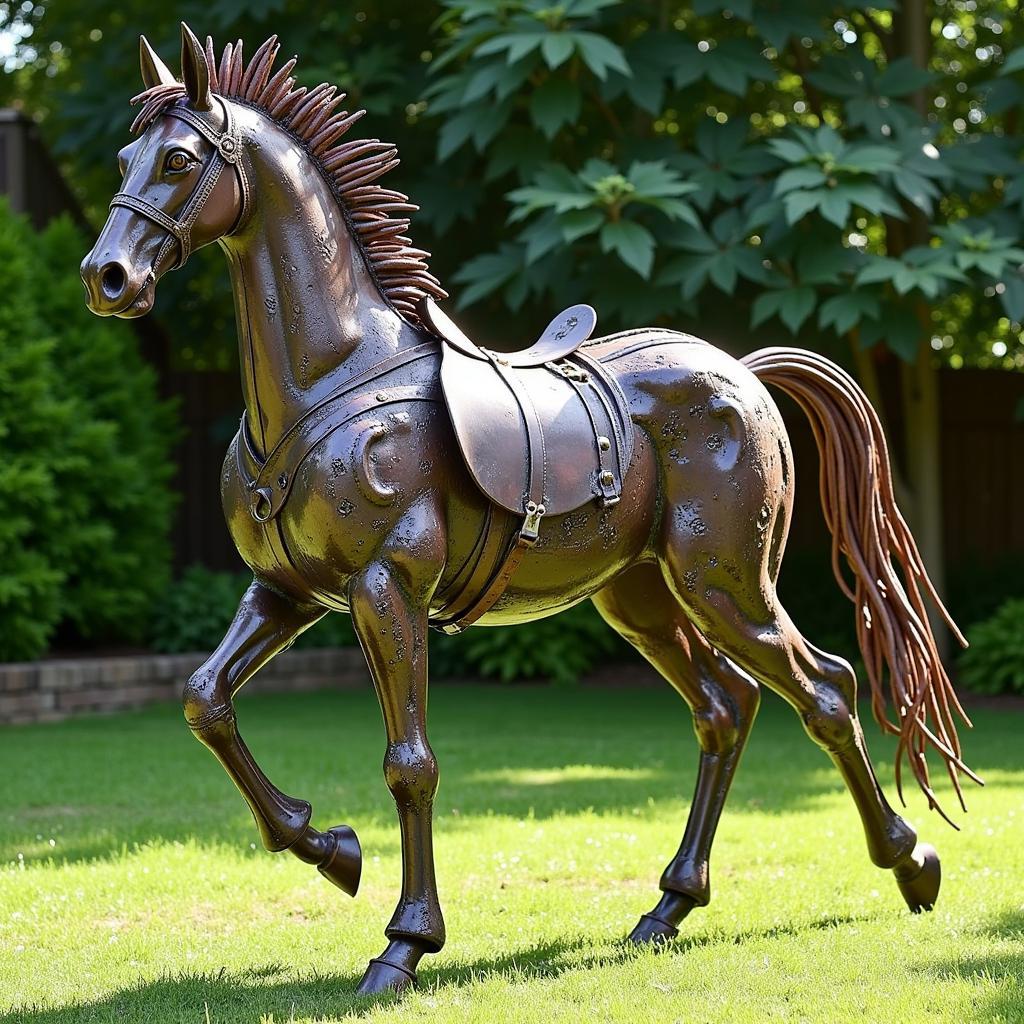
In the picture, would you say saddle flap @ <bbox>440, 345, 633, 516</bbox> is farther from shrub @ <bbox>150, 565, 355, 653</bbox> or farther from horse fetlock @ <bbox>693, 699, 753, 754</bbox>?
shrub @ <bbox>150, 565, 355, 653</bbox>

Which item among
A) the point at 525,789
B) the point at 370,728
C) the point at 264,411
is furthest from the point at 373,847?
the point at 370,728

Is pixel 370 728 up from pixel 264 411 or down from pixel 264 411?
down

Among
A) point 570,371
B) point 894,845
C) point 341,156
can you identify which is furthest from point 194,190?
point 894,845

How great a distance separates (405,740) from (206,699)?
57cm

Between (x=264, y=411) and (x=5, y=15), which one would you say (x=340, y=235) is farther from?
(x=5, y=15)

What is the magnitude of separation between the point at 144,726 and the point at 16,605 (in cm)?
129

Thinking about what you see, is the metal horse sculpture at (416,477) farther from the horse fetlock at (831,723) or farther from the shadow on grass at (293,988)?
the shadow on grass at (293,988)

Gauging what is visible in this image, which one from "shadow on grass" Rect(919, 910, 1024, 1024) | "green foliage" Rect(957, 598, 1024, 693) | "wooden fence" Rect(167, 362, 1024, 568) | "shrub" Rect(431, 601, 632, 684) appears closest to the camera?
"shadow on grass" Rect(919, 910, 1024, 1024)

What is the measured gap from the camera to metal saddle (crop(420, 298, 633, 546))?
13.5 ft

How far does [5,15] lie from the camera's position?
14.1 meters

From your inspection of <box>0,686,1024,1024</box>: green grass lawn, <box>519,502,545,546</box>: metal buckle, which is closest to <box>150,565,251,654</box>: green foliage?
<box>0,686,1024,1024</box>: green grass lawn

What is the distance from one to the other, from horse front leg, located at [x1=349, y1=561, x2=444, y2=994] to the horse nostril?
98 centimetres

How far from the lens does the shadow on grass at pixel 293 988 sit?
3.78 meters

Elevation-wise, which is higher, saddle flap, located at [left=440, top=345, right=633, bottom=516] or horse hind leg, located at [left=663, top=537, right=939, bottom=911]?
saddle flap, located at [left=440, top=345, right=633, bottom=516]
